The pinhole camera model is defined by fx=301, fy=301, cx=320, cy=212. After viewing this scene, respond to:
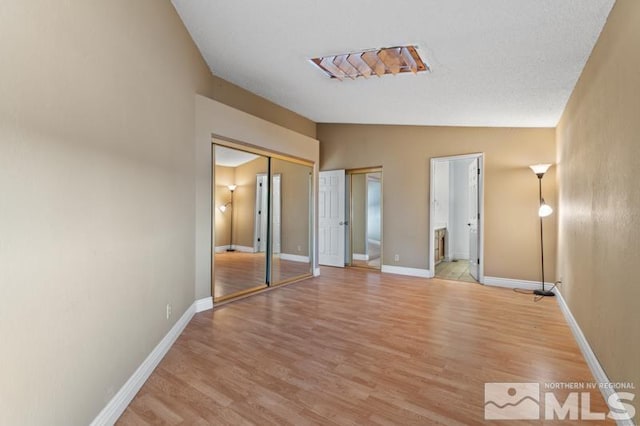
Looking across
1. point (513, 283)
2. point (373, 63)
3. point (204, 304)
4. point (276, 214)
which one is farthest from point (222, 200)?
point (513, 283)

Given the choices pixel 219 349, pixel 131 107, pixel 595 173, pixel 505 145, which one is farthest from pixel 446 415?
pixel 505 145

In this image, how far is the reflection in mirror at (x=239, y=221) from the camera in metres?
3.97

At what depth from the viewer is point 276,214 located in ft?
16.1

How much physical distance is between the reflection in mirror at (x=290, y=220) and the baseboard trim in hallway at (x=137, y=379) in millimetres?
1968

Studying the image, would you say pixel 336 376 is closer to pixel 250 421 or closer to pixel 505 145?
pixel 250 421

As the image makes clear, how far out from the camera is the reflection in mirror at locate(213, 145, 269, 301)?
156 inches

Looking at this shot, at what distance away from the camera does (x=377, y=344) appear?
2.77m

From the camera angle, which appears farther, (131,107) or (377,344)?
(377,344)

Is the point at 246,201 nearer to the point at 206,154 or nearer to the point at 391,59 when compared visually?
the point at 206,154

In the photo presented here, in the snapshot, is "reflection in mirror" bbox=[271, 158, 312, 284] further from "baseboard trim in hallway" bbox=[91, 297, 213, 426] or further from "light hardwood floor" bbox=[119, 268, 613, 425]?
"baseboard trim in hallway" bbox=[91, 297, 213, 426]

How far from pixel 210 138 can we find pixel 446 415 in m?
3.50

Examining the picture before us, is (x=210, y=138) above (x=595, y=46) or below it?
below

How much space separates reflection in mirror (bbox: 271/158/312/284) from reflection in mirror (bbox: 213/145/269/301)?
0.24 m

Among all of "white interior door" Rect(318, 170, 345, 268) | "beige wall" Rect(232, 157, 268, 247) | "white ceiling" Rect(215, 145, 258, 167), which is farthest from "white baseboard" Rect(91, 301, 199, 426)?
"white interior door" Rect(318, 170, 345, 268)
